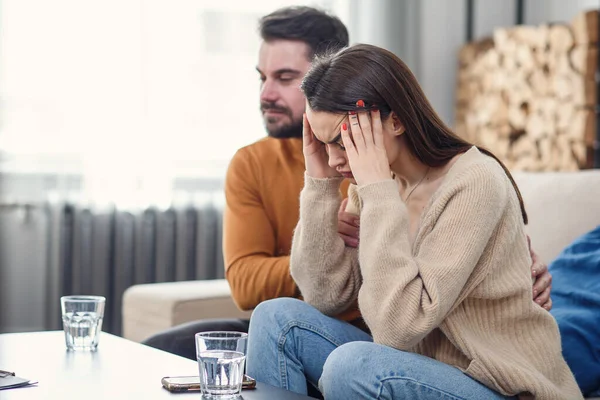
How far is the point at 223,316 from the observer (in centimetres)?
240

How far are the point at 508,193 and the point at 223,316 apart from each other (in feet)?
3.88

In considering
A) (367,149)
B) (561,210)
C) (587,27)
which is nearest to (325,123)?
(367,149)

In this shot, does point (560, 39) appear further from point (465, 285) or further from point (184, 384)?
point (184, 384)

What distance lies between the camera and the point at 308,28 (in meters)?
2.08

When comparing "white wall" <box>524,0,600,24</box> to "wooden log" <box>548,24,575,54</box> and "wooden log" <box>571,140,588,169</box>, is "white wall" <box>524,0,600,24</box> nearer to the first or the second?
"wooden log" <box>548,24,575,54</box>

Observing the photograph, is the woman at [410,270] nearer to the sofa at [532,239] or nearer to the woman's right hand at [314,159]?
the woman's right hand at [314,159]

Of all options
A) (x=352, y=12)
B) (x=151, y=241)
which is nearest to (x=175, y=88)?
(x=151, y=241)

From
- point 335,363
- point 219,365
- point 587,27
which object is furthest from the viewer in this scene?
point 587,27

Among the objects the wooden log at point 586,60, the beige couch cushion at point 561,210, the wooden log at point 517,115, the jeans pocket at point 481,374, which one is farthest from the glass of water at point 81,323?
the wooden log at point 517,115

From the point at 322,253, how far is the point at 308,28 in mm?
687

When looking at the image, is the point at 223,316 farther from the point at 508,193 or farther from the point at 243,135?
the point at 243,135

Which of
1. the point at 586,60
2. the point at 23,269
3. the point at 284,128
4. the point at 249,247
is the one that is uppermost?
the point at 586,60

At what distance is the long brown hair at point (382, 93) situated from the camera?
144 cm

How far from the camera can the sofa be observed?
2.01 metres
